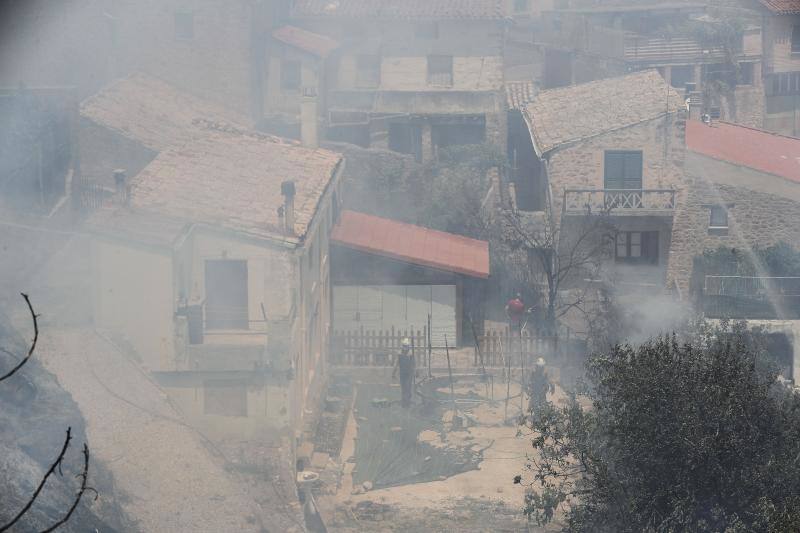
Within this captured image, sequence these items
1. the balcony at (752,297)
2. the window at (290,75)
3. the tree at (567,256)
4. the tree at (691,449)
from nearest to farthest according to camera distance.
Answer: the tree at (691,449), the balcony at (752,297), the tree at (567,256), the window at (290,75)

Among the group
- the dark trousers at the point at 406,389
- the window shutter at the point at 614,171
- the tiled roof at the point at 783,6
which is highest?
the tiled roof at the point at 783,6

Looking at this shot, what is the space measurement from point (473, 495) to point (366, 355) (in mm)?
8084

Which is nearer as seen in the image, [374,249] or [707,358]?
[707,358]

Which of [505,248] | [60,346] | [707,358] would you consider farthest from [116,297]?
[505,248]

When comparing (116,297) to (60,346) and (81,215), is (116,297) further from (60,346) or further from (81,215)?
(81,215)

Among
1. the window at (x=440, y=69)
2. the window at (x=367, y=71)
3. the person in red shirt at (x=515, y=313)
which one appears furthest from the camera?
the window at (x=367, y=71)

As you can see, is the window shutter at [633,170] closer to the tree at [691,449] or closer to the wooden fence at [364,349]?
the wooden fence at [364,349]

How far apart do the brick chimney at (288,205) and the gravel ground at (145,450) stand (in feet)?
13.9

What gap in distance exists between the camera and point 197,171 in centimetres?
2655

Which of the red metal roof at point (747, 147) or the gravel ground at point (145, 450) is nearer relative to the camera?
the gravel ground at point (145, 450)

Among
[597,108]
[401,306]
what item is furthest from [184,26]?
[401,306]

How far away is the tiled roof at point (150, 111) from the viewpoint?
1324 inches

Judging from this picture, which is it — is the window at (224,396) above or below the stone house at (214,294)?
below

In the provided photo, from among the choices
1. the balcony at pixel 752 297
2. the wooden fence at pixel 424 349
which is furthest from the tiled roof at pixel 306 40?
the balcony at pixel 752 297
